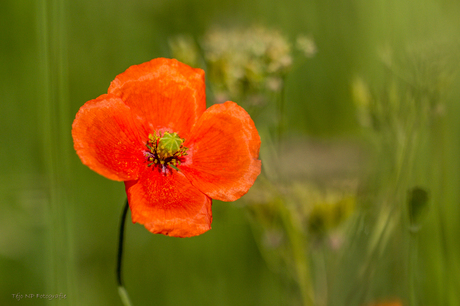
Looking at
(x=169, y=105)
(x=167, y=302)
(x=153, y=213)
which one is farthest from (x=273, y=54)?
(x=167, y=302)

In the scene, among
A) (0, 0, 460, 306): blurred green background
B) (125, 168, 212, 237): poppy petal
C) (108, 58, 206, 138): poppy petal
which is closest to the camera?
(125, 168, 212, 237): poppy petal

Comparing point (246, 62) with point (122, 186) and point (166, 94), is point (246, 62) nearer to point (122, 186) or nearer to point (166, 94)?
point (166, 94)

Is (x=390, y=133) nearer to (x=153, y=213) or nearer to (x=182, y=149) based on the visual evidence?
(x=182, y=149)

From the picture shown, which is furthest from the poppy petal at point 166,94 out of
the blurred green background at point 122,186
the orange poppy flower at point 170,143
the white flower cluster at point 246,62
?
the white flower cluster at point 246,62

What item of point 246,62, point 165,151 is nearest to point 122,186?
point 246,62

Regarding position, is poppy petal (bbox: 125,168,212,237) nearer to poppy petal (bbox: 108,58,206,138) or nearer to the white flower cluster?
poppy petal (bbox: 108,58,206,138)

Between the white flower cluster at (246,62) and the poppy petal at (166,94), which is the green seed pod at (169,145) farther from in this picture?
the white flower cluster at (246,62)

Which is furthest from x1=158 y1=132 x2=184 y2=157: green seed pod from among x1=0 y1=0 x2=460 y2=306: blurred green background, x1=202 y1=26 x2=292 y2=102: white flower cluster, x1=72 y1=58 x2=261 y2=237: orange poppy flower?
x1=202 y1=26 x2=292 y2=102: white flower cluster
